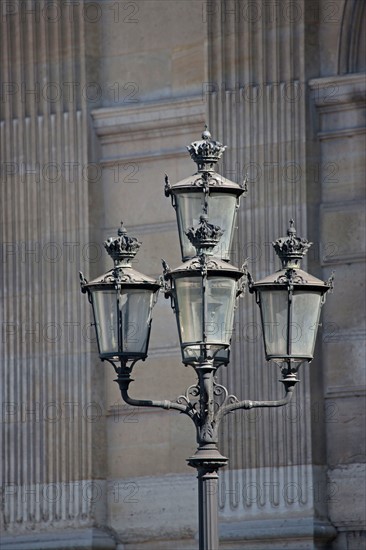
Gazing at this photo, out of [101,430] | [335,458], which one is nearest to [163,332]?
[101,430]

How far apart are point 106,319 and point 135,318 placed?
0.72ft

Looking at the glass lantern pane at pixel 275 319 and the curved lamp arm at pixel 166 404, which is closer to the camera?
the curved lamp arm at pixel 166 404

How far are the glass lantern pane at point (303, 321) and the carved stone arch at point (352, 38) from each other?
644 centimetres

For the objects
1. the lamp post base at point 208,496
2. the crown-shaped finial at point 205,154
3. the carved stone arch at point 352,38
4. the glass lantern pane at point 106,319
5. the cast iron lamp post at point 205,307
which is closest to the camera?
the lamp post base at point 208,496

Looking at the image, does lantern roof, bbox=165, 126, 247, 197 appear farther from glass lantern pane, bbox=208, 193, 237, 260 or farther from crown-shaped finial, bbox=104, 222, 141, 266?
crown-shaped finial, bbox=104, 222, 141, 266

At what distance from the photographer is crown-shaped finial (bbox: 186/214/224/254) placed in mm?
13922

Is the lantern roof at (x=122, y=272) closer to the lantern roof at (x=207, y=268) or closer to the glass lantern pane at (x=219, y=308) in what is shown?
the lantern roof at (x=207, y=268)

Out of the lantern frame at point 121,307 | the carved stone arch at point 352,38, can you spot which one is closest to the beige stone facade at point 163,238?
the carved stone arch at point 352,38

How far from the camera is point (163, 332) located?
824 inches

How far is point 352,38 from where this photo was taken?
20.2m

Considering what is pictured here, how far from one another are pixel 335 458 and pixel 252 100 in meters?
3.80

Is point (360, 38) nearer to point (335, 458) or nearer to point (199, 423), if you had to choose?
point (335, 458)

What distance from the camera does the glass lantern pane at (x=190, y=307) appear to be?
13805 mm

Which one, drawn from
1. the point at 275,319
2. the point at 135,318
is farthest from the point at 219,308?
the point at 135,318
